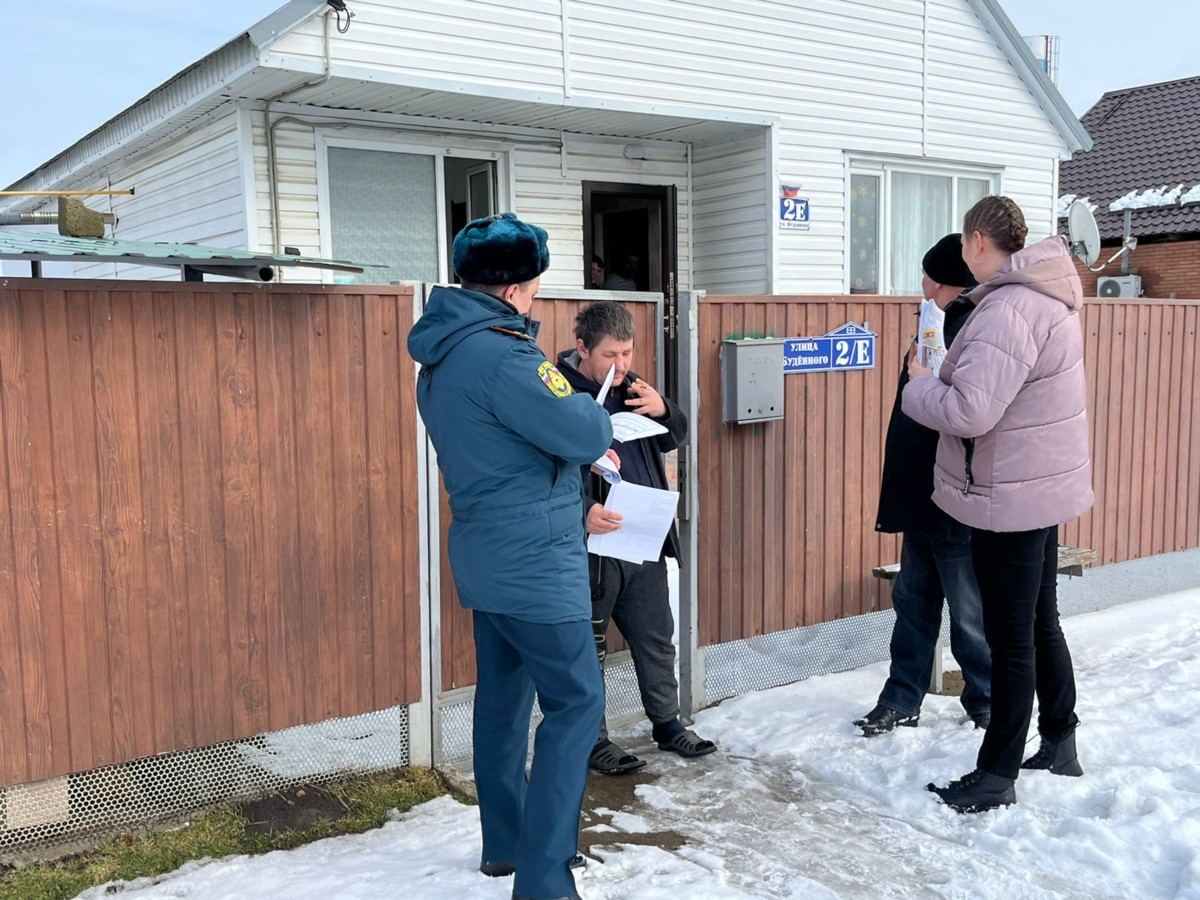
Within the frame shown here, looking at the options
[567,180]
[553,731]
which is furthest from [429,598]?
[567,180]

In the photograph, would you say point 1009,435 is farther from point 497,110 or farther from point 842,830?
point 497,110

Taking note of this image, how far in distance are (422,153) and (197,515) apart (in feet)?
18.2

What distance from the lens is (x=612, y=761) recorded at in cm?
424

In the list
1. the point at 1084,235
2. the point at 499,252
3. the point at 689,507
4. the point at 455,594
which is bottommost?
the point at 455,594

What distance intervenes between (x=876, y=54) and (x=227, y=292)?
857 cm

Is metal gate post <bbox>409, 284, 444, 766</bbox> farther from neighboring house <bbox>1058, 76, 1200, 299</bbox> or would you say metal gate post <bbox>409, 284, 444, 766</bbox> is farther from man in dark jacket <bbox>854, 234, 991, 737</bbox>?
neighboring house <bbox>1058, 76, 1200, 299</bbox>

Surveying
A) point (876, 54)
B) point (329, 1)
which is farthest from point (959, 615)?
point (876, 54)

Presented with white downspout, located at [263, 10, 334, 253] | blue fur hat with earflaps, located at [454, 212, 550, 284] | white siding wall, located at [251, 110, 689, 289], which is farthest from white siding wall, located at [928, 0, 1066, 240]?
blue fur hat with earflaps, located at [454, 212, 550, 284]

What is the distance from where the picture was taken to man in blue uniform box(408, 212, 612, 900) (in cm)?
288

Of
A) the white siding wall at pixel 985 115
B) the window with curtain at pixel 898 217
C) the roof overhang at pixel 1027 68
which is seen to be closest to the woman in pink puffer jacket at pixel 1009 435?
the window with curtain at pixel 898 217

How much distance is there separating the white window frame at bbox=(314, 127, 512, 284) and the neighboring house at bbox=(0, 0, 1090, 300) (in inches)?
0.8

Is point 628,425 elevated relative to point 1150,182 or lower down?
lower down

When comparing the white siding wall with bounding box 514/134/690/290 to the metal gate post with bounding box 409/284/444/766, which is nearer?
the metal gate post with bounding box 409/284/444/766

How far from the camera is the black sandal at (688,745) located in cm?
443
